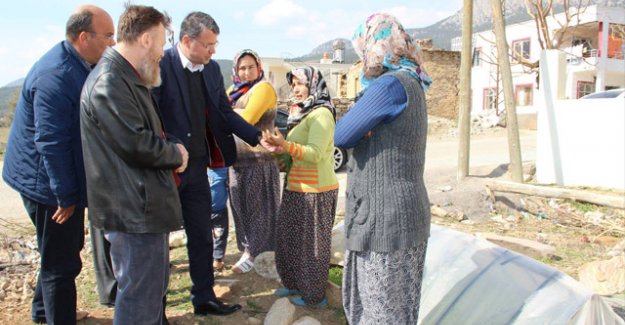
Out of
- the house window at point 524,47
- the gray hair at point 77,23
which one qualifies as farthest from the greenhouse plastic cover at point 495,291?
the house window at point 524,47

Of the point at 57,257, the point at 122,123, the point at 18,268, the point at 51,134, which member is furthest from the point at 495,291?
the point at 18,268

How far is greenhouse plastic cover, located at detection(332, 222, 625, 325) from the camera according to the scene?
8.50 ft

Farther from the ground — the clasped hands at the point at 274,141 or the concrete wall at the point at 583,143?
the clasped hands at the point at 274,141

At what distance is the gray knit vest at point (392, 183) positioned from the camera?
2318mm

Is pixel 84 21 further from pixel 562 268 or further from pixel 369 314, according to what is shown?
pixel 562 268

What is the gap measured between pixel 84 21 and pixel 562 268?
454 centimetres

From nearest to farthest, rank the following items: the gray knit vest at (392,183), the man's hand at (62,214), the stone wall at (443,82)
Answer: the gray knit vest at (392,183) < the man's hand at (62,214) < the stone wall at (443,82)

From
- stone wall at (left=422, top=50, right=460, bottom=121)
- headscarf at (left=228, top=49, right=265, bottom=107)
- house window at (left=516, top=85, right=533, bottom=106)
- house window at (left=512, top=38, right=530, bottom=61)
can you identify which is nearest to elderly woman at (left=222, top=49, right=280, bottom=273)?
headscarf at (left=228, top=49, right=265, bottom=107)

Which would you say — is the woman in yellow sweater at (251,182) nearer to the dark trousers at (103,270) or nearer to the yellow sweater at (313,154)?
the yellow sweater at (313,154)

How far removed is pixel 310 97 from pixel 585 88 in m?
25.9

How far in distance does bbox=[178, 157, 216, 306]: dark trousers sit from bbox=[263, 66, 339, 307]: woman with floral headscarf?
580 millimetres

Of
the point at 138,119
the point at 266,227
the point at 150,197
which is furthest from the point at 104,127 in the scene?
the point at 266,227

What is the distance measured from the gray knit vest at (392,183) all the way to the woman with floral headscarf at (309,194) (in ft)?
2.74

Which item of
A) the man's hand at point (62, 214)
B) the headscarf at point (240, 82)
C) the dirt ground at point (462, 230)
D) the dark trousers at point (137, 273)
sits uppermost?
the headscarf at point (240, 82)
